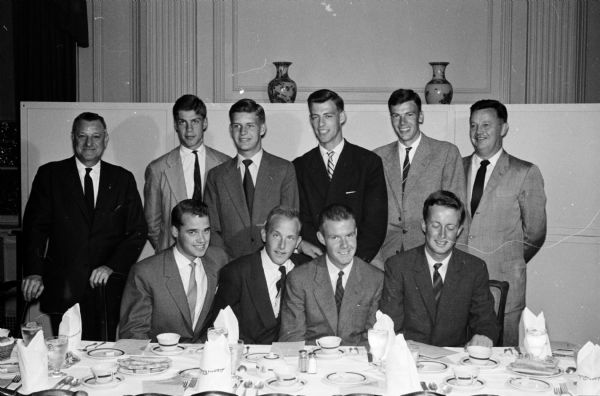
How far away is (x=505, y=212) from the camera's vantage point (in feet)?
12.9

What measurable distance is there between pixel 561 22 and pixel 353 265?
3169 millimetres

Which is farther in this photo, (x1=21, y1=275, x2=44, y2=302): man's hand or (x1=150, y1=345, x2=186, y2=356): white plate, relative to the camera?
(x1=21, y1=275, x2=44, y2=302): man's hand

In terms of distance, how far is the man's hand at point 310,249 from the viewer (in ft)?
12.1

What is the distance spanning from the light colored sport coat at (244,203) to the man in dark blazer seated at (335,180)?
106 mm

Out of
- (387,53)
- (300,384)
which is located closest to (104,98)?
(387,53)

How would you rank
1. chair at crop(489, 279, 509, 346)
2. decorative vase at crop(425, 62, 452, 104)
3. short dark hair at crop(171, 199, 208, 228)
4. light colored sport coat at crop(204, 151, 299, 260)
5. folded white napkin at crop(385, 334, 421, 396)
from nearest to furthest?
folded white napkin at crop(385, 334, 421, 396) → chair at crop(489, 279, 509, 346) → short dark hair at crop(171, 199, 208, 228) → light colored sport coat at crop(204, 151, 299, 260) → decorative vase at crop(425, 62, 452, 104)

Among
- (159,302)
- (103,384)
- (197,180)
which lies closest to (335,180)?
(197,180)

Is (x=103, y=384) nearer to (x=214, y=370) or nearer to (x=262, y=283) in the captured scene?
(x=214, y=370)

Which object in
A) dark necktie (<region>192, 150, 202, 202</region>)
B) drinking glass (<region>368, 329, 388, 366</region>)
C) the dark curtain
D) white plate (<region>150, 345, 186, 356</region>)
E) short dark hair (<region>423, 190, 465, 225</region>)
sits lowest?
white plate (<region>150, 345, 186, 356</region>)

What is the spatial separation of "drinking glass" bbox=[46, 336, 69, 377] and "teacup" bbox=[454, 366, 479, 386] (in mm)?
1235

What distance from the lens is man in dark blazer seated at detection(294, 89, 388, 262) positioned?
3691mm

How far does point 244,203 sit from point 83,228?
0.87 metres

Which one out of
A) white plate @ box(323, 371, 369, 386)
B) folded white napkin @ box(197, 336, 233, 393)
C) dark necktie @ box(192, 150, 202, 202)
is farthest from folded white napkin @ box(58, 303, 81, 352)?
dark necktie @ box(192, 150, 202, 202)

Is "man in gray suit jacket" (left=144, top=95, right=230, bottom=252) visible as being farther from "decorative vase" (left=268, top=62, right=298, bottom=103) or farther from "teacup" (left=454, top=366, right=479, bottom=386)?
"teacup" (left=454, top=366, right=479, bottom=386)
